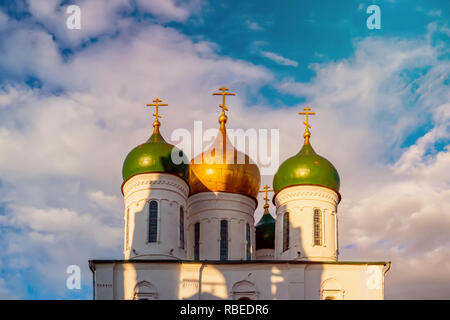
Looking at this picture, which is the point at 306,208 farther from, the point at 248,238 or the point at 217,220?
the point at 217,220

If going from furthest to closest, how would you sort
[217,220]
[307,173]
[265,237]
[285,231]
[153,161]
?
[265,237] < [217,220] < [307,173] < [285,231] < [153,161]

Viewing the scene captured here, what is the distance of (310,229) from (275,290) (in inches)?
140

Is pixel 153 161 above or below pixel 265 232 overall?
above

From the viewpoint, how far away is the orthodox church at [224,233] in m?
30.8

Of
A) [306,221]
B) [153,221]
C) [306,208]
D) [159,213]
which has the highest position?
[306,208]

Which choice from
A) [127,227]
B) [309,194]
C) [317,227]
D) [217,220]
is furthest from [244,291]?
[127,227]

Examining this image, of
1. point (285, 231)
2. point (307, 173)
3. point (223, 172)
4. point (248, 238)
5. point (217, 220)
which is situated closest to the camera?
point (285, 231)

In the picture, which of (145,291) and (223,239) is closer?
(145,291)

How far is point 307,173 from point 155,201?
5.97m

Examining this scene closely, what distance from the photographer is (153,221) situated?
1293 inches

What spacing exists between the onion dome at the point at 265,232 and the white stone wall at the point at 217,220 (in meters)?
2.98
